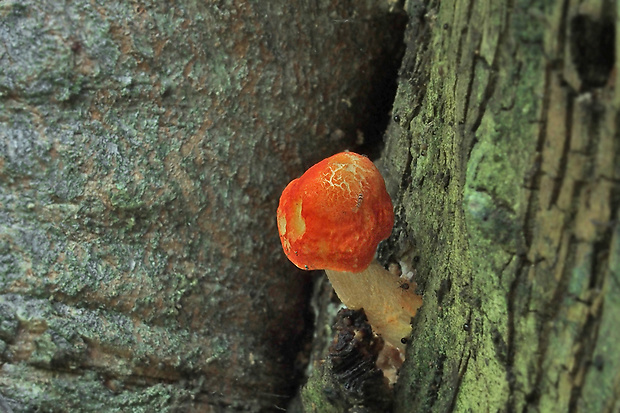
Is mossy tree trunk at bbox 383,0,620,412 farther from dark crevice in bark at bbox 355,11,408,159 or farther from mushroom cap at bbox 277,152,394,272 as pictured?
dark crevice in bark at bbox 355,11,408,159

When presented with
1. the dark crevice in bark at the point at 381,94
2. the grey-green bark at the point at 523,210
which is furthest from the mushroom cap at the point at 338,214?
the dark crevice in bark at the point at 381,94

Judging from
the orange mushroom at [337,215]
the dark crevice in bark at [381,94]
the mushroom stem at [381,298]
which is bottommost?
the mushroom stem at [381,298]

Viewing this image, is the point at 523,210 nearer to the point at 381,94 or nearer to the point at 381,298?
the point at 381,298

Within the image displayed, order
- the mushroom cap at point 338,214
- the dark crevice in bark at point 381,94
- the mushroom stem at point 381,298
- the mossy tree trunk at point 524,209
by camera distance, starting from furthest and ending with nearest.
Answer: the dark crevice in bark at point 381,94 < the mushroom stem at point 381,298 < the mushroom cap at point 338,214 < the mossy tree trunk at point 524,209

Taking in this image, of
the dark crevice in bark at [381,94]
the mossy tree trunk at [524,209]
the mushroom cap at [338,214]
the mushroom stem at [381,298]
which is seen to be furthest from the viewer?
the dark crevice in bark at [381,94]

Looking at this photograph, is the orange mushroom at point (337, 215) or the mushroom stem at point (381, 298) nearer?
the orange mushroom at point (337, 215)

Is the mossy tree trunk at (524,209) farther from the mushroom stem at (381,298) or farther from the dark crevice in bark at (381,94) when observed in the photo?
the dark crevice in bark at (381,94)

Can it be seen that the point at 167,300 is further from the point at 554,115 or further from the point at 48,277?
the point at 554,115
